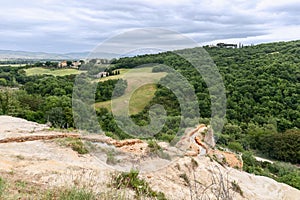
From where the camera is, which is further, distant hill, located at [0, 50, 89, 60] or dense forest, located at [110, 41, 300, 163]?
dense forest, located at [110, 41, 300, 163]

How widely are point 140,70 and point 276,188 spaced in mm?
6578

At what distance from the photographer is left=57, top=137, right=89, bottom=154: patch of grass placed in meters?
7.76

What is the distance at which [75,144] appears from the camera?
7.98 meters

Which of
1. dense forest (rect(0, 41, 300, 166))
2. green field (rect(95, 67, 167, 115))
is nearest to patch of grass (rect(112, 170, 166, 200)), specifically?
green field (rect(95, 67, 167, 115))

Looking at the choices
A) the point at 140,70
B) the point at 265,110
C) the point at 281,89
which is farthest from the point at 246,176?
the point at 281,89

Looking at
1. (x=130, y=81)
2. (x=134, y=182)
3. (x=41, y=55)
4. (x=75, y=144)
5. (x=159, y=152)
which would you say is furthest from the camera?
(x=41, y=55)

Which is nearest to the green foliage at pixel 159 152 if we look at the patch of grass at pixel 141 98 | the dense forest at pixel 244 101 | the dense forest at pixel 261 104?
the patch of grass at pixel 141 98

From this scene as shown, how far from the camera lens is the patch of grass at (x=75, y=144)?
25.5 feet

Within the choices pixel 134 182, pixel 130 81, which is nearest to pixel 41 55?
pixel 130 81

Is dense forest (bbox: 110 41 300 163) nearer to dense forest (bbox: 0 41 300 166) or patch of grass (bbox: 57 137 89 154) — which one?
dense forest (bbox: 0 41 300 166)

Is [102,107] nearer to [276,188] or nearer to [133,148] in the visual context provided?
[133,148]

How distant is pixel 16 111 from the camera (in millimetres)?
23859

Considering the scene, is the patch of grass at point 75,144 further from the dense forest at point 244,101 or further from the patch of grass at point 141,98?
the dense forest at point 244,101

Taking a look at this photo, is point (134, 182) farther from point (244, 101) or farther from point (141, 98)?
point (244, 101)
